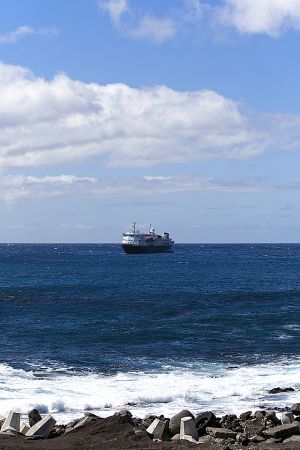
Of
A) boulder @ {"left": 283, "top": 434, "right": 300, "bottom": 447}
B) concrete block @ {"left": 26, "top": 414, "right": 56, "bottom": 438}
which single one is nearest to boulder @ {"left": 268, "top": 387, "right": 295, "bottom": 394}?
boulder @ {"left": 283, "top": 434, "right": 300, "bottom": 447}

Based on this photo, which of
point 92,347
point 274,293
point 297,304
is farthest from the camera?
point 274,293

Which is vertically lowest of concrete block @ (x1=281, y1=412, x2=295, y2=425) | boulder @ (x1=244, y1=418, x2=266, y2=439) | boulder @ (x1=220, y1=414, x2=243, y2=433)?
boulder @ (x1=220, y1=414, x2=243, y2=433)

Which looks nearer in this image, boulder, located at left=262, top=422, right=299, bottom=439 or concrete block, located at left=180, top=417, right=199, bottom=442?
concrete block, located at left=180, top=417, right=199, bottom=442

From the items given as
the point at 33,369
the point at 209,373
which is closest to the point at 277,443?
the point at 209,373

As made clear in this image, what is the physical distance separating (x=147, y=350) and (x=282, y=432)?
20980 mm

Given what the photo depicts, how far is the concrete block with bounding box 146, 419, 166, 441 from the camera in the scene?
18562 millimetres

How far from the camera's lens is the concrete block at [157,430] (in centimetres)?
1856

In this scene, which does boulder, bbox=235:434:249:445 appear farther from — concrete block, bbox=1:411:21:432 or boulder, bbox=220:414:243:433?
concrete block, bbox=1:411:21:432

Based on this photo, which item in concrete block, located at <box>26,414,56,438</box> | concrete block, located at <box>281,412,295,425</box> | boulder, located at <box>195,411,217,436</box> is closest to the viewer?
concrete block, located at <box>26,414,56,438</box>

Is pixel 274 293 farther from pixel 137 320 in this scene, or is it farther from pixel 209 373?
pixel 209 373

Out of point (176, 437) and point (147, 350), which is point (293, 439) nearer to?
point (176, 437)

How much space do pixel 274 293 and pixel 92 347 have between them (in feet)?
128

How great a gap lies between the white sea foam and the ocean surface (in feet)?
0.15

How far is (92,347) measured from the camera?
40.3 m
